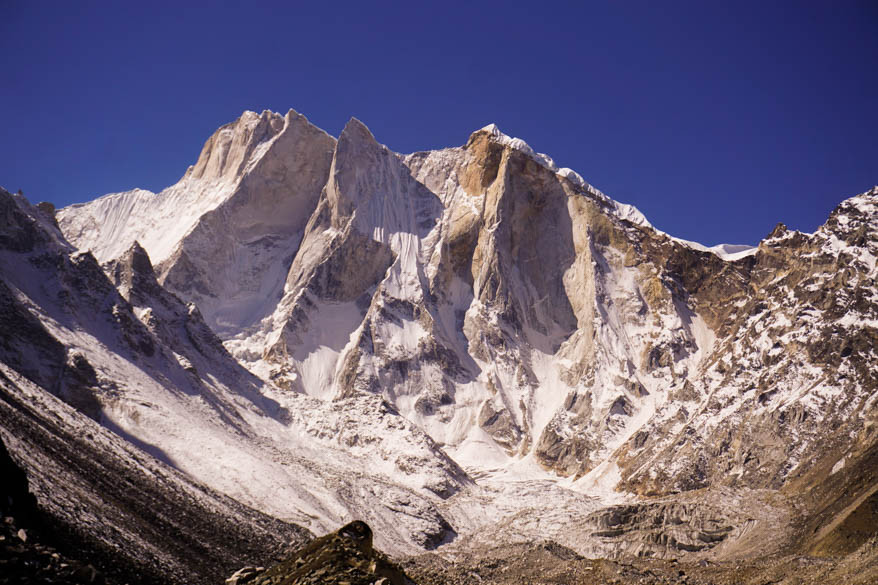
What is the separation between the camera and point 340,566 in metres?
30.4

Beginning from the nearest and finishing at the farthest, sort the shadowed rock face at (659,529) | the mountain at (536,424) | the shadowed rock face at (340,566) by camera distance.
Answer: the shadowed rock face at (340,566) → the shadowed rock face at (659,529) → the mountain at (536,424)

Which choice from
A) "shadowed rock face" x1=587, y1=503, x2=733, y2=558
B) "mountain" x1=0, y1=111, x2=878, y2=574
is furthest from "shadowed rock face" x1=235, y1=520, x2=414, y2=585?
"shadowed rock face" x1=587, y1=503, x2=733, y2=558

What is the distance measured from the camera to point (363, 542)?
32.9m

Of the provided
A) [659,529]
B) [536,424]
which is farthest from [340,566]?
[536,424]

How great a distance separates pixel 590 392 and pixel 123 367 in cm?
10012

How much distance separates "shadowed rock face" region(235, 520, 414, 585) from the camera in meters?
29.8

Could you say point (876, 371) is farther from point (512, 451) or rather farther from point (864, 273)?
point (512, 451)

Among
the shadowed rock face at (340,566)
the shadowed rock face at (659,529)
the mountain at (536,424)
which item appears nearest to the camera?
the shadowed rock face at (340,566)

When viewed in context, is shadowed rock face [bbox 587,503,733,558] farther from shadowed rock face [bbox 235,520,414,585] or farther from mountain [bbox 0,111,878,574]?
shadowed rock face [bbox 235,520,414,585]

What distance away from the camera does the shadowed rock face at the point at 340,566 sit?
97.7 ft

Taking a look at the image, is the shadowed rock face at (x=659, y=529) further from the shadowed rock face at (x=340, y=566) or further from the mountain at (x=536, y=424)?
the shadowed rock face at (x=340, y=566)

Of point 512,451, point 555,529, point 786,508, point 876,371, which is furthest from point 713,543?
point 512,451

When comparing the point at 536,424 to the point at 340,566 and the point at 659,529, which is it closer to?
the point at 659,529

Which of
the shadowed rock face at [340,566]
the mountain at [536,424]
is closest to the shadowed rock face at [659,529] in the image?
the mountain at [536,424]
